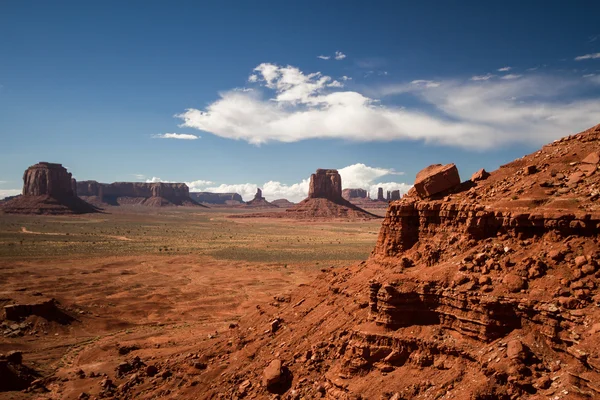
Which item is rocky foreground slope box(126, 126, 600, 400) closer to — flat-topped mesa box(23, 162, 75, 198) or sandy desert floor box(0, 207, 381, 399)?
sandy desert floor box(0, 207, 381, 399)

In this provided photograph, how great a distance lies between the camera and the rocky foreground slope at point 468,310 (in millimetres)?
8977

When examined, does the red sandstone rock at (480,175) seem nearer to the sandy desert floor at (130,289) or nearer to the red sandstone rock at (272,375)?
the red sandstone rock at (272,375)

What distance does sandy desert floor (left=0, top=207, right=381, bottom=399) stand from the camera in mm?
25469

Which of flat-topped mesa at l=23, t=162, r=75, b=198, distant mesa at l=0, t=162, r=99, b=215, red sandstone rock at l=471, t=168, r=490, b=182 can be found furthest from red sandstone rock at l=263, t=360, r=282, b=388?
flat-topped mesa at l=23, t=162, r=75, b=198

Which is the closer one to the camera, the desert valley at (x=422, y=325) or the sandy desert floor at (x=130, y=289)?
the desert valley at (x=422, y=325)

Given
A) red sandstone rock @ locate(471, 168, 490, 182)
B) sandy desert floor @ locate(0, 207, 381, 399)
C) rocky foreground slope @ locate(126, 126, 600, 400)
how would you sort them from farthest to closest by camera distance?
sandy desert floor @ locate(0, 207, 381, 399) → red sandstone rock @ locate(471, 168, 490, 182) → rocky foreground slope @ locate(126, 126, 600, 400)

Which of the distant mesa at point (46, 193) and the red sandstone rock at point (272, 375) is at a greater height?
the distant mesa at point (46, 193)

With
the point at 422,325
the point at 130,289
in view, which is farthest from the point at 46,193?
the point at 422,325

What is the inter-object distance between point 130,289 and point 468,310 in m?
43.5

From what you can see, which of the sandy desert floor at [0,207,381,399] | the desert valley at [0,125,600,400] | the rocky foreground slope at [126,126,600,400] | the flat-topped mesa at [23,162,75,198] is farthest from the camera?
the flat-topped mesa at [23,162,75,198]

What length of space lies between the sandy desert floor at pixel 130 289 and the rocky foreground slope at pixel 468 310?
8.54 metres

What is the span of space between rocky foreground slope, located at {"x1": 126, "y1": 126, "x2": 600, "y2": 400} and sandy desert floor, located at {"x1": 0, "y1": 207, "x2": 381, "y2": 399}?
8538 millimetres

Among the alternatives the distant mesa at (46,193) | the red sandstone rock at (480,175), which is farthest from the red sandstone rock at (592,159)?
the distant mesa at (46,193)

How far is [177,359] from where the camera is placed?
66.6 ft
